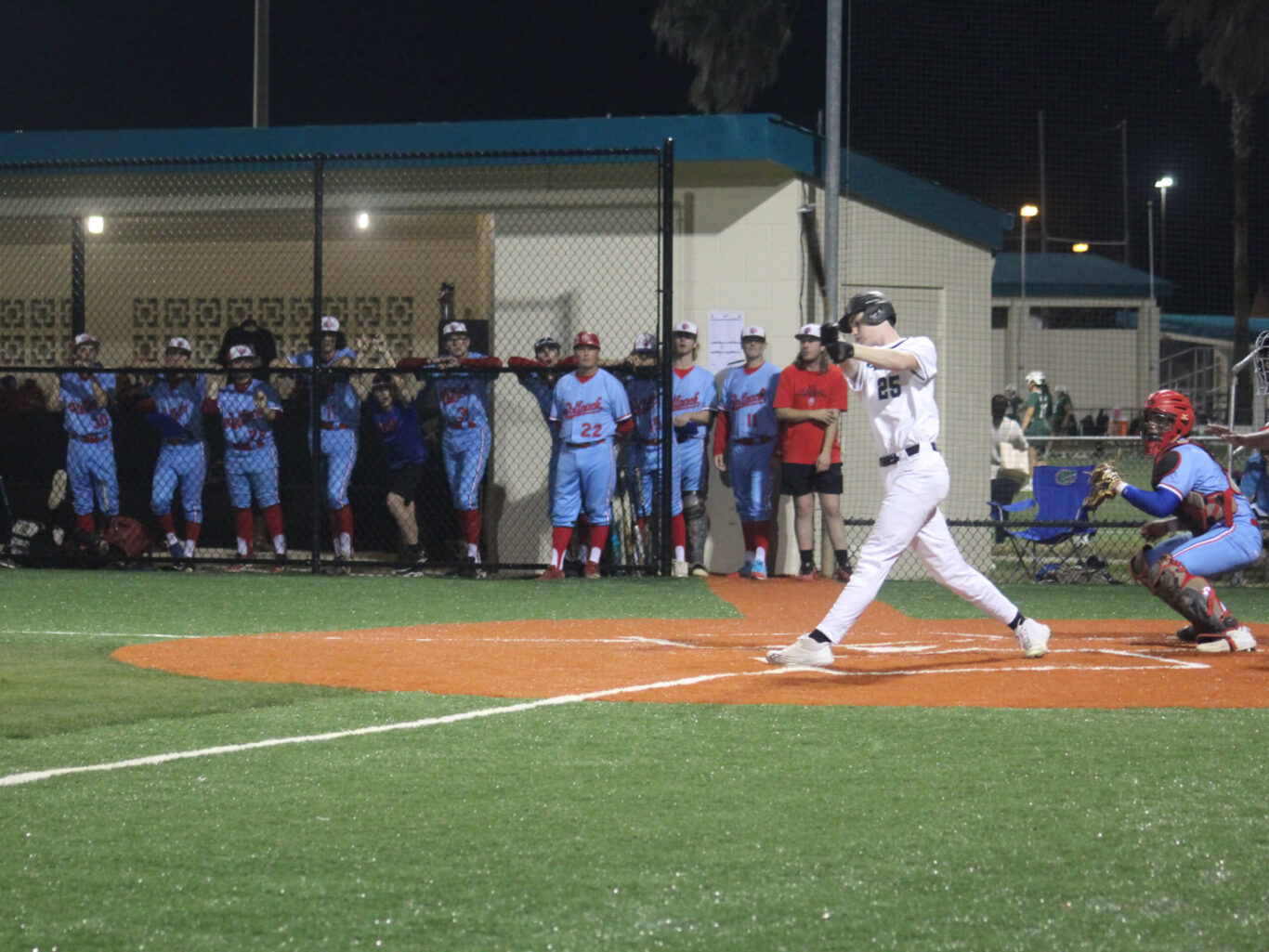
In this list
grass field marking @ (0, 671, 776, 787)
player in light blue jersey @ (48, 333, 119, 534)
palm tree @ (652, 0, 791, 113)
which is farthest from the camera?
palm tree @ (652, 0, 791, 113)

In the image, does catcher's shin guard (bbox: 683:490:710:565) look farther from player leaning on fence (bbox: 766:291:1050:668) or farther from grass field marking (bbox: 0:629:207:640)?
player leaning on fence (bbox: 766:291:1050:668)

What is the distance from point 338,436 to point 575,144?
3.50 metres

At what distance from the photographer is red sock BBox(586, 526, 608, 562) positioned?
12.7m

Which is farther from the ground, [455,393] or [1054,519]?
[455,393]

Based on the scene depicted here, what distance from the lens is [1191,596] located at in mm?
7840

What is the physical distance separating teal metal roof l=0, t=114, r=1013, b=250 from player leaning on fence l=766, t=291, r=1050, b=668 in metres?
6.34

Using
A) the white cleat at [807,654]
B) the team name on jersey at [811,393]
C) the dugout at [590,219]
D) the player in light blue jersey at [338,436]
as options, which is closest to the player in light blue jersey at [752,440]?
the team name on jersey at [811,393]

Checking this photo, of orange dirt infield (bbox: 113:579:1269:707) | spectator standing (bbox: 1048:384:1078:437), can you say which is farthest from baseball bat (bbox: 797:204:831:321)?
spectator standing (bbox: 1048:384:1078:437)

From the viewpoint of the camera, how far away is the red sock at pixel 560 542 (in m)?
12.6

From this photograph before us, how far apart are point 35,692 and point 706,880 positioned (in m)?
3.87

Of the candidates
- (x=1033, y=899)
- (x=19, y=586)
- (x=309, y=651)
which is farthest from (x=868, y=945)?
(x=19, y=586)

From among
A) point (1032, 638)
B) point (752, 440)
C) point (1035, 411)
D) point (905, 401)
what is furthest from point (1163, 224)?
point (905, 401)

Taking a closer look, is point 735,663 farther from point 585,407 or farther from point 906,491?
point 585,407

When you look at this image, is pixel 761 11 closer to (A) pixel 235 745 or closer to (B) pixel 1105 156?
(B) pixel 1105 156
